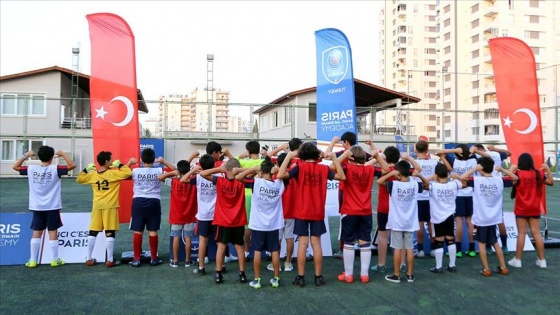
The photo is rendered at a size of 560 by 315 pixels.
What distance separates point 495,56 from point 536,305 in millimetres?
5207

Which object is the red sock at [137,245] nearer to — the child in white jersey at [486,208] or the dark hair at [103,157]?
the dark hair at [103,157]

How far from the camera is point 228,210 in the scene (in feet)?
16.6

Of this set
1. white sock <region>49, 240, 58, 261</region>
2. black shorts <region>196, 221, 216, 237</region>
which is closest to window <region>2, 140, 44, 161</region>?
white sock <region>49, 240, 58, 261</region>

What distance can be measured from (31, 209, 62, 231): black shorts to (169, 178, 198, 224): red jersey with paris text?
65.1 inches

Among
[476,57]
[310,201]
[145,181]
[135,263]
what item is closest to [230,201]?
[310,201]

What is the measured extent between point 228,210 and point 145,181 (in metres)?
1.52

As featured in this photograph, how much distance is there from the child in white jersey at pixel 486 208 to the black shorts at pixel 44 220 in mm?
5745

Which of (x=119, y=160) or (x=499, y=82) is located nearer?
(x=119, y=160)

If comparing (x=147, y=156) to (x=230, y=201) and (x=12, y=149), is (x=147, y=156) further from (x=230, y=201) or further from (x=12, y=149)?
(x=12, y=149)

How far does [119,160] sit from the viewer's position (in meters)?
6.46

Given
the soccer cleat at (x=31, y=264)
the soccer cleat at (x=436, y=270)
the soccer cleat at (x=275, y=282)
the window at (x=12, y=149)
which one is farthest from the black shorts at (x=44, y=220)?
the window at (x=12, y=149)

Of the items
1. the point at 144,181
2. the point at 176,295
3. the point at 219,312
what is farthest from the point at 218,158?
the point at 219,312

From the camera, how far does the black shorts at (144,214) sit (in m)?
5.85

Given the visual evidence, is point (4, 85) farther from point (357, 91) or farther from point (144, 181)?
point (144, 181)
